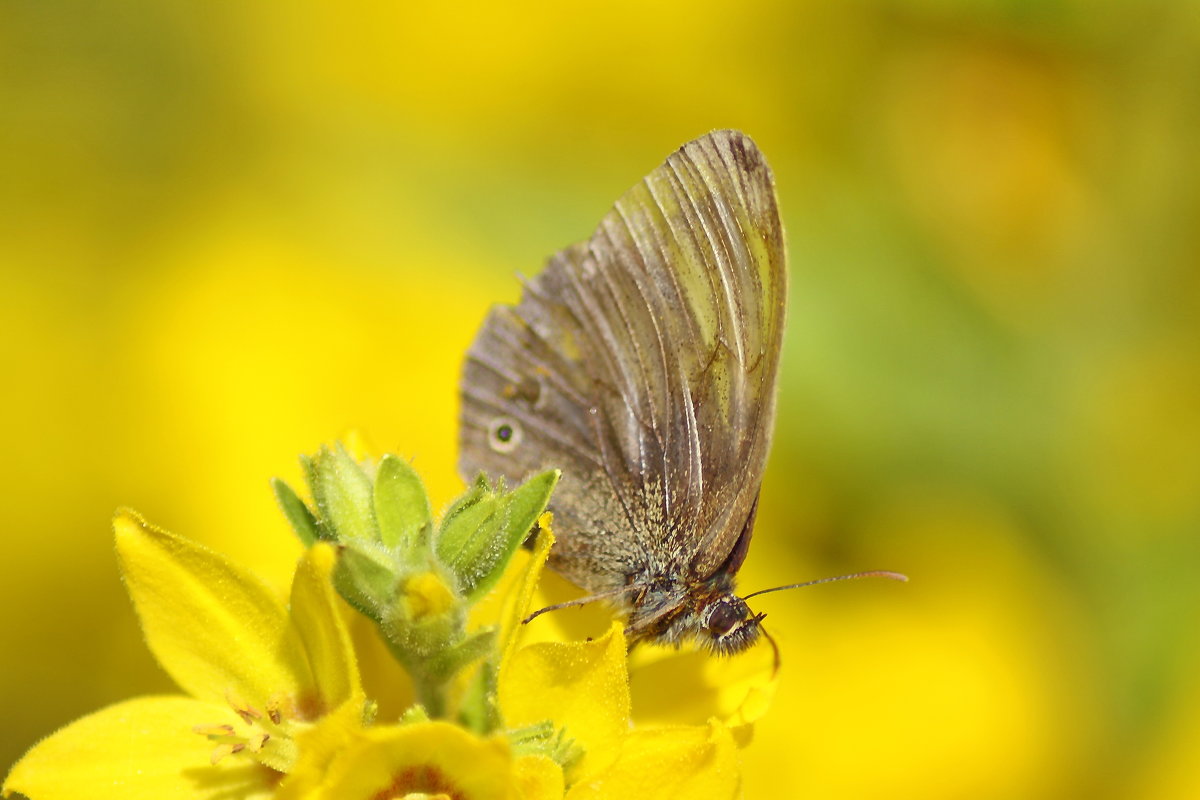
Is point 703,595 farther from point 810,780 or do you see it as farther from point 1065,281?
point 1065,281

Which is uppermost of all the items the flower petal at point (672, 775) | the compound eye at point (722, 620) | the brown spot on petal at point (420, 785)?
the brown spot on petal at point (420, 785)

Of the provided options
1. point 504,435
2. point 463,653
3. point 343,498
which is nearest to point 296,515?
point 343,498

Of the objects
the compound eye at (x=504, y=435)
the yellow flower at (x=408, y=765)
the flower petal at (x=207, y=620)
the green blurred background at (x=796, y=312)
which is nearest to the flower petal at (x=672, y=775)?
the yellow flower at (x=408, y=765)

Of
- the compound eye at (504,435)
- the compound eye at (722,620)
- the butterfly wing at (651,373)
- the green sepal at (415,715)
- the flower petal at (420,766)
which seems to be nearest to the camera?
the flower petal at (420,766)

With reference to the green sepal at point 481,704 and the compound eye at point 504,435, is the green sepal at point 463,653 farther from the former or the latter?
the compound eye at point 504,435

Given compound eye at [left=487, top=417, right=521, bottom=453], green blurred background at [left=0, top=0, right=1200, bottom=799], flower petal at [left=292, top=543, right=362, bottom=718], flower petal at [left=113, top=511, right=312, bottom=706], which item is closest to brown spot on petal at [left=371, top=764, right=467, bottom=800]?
flower petal at [left=292, top=543, right=362, bottom=718]

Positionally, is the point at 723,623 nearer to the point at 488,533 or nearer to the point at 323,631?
the point at 488,533

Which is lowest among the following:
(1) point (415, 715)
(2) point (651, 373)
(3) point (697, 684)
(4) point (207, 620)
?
(3) point (697, 684)

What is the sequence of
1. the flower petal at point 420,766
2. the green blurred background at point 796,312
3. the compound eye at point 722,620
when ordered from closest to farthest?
the flower petal at point 420,766, the compound eye at point 722,620, the green blurred background at point 796,312
